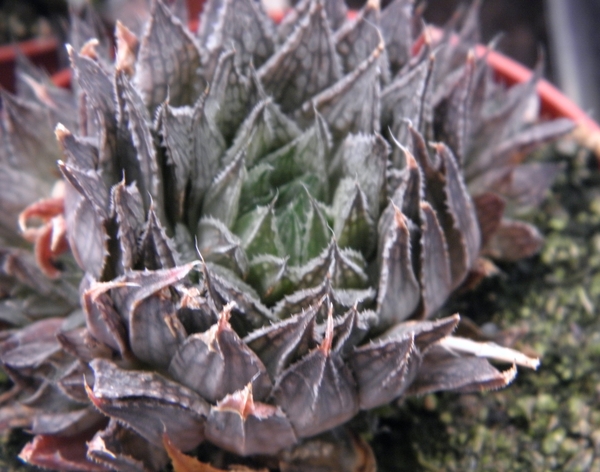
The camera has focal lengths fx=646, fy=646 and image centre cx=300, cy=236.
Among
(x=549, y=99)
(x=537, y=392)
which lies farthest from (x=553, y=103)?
(x=537, y=392)

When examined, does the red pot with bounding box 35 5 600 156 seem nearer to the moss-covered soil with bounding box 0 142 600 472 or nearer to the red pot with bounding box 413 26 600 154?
the red pot with bounding box 413 26 600 154

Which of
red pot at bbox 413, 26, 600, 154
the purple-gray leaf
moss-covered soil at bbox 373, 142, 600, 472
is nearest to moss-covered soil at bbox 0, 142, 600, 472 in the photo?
moss-covered soil at bbox 373, 142, 600, 472

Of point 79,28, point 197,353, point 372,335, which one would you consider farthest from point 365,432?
point 79,28

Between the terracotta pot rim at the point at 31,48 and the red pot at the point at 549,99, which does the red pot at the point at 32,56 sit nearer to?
the terracotta pot rim at the point at 31,48

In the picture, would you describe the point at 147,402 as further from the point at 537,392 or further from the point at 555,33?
the point at 555,33

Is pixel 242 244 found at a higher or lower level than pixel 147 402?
higher

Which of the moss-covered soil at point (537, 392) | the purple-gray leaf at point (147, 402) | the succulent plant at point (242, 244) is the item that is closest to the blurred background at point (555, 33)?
the moss-covered soil at point (537, 392)

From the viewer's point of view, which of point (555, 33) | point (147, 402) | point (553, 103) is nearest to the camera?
point (147, 402)

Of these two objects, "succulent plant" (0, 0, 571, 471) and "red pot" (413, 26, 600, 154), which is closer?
"succulent plant" (0, 0, 571, 471)

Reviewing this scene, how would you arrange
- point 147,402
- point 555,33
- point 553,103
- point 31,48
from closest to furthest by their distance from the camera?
point 147,402, point 553,103, point 31,48, point 555,33

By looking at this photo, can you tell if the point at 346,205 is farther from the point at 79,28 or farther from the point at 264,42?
the point at 79,28
